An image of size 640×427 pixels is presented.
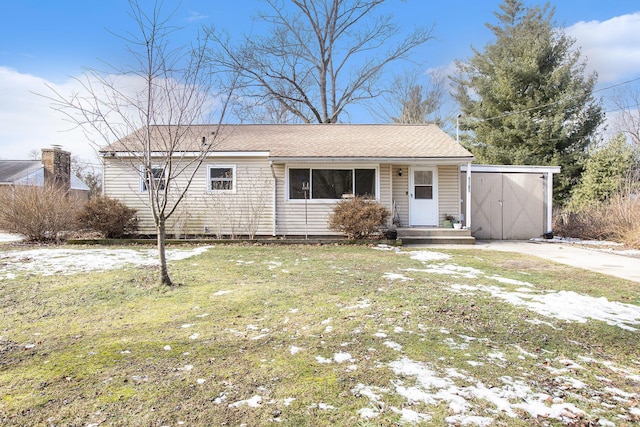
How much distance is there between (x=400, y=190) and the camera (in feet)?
40.6

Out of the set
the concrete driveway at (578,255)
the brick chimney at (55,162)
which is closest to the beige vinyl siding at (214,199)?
the concrete driveway at (578,255)

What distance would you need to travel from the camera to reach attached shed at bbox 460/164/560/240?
12.8 metres

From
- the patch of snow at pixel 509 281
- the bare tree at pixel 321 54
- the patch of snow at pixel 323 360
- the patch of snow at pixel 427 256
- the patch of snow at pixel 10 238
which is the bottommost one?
the patch of snow at pixel 509 281

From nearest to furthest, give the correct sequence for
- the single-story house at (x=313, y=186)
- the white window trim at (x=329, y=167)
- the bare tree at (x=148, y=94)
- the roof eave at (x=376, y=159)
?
the bare tree at (x=148, y=94) → the roof eave at (x=376, y=159) → the single-story house at (x=313, y=186) → the white window trim at (x=329, y=167)

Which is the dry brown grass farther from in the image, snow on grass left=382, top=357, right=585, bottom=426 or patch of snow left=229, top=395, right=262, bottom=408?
patch of snow left=229, top=395, right=262, bottom=408

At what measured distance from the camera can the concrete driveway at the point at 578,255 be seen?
729 centimetres

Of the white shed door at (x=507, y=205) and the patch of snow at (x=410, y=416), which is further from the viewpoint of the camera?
the white shed door at (x=507, y=205)

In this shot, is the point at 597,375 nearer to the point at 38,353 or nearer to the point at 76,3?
the point at 38,353

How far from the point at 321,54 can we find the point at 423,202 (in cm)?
1488

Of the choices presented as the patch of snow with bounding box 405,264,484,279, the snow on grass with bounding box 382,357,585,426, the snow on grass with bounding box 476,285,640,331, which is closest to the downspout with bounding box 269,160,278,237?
the patch of snow with bounding box 405,264,484,279

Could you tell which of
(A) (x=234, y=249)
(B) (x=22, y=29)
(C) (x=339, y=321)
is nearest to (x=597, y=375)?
(C) (x=339, y=321)

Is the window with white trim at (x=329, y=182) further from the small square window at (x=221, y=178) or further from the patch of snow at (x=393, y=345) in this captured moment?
the patch of snow at (x=393, y=345)

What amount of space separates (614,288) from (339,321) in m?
4.54

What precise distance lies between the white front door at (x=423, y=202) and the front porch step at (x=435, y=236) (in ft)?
2.27
